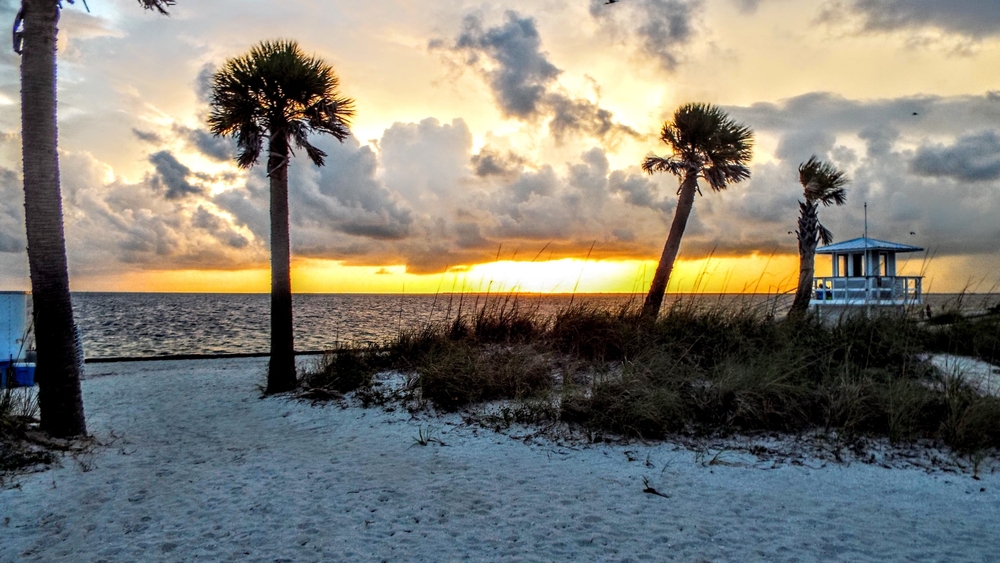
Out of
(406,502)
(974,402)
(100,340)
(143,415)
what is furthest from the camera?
(100,340)

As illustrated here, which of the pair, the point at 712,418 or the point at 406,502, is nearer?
the point at 406,502

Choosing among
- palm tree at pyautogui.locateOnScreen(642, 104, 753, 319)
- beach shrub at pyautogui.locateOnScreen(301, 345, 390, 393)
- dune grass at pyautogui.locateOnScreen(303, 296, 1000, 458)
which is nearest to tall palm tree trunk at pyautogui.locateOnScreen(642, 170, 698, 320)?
palm tree at pyautogui.locateOnScreen(642, 104, 753, 319)

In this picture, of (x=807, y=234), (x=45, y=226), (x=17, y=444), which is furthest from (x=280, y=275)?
(x=807, y=234)

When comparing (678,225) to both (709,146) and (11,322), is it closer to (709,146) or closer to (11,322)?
(709,146)

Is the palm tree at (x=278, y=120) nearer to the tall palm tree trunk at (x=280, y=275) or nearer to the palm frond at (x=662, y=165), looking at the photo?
the tall palm tree trunk at (x=280, y=275)

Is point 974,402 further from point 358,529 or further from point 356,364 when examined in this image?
point 356,364

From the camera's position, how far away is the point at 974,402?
6.68 m

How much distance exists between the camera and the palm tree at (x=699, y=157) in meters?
17.6

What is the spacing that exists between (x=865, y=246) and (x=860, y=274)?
1674 millimetres

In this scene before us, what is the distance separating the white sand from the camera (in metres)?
4.36

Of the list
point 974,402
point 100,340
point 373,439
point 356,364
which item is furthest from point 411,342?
point 100,340

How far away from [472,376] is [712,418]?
11.4 ft

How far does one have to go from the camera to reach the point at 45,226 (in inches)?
289

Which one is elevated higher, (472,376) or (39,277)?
(39,277)
